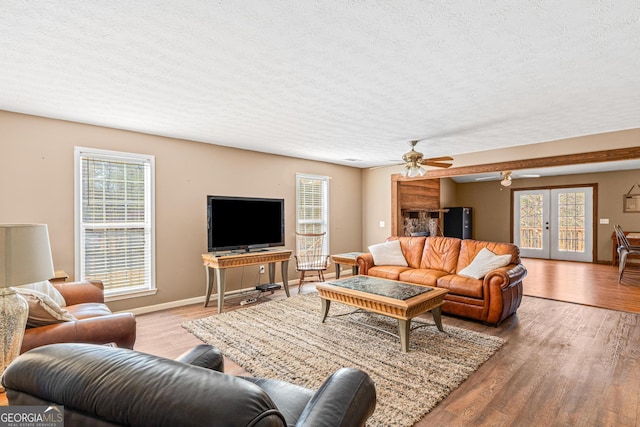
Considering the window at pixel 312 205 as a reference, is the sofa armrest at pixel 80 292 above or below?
below

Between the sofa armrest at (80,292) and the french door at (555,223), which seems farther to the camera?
the french door at (555,223)

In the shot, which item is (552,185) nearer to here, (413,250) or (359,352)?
(413,250)

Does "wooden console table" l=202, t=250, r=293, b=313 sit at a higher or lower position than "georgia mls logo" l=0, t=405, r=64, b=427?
lower

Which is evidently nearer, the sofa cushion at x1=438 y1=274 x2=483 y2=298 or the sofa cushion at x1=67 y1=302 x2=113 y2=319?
the sofa cushion at x1=67 y1=302 x2=113 y2=319

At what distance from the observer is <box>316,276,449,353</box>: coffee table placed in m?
2.94

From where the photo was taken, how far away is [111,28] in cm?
181

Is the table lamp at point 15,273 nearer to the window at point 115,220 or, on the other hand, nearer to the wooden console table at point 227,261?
the window at point 115,220

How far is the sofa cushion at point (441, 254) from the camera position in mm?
4547

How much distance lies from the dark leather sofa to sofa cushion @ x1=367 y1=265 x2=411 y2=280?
3862 millimetres

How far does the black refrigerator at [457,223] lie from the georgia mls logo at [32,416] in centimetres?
879

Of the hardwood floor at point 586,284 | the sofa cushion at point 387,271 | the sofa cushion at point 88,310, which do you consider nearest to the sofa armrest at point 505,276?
the sofa cushion at point 387,271

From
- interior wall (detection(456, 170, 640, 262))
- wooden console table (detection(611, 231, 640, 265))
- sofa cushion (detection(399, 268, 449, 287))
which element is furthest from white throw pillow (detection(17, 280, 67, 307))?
Answer: interior wall (detection(456, 170, 640, 262))

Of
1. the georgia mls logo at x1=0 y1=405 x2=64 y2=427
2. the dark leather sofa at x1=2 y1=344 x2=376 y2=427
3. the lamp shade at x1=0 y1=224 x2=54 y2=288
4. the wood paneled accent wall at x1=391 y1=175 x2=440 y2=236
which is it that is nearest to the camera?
the dark leather sofa at x1=2 y1=344 x2=376 y2=427

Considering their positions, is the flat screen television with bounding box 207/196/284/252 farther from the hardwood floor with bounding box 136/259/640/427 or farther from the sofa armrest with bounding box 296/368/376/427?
the sofa armrest with bounding box 296/368/376/427
